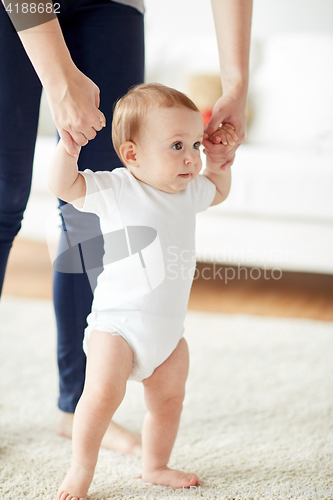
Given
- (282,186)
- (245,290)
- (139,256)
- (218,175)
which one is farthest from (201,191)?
(245,290)

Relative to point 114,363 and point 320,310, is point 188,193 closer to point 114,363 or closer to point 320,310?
point 114,363

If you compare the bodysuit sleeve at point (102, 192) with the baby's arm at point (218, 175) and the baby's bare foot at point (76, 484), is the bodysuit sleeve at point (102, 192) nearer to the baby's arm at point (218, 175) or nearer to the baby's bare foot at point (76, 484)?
the baby's arm at point (218, 175)

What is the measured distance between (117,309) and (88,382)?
0.12 metres

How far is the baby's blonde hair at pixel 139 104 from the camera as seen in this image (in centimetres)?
79

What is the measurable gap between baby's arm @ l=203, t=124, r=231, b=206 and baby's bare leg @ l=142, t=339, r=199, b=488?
0.28 m

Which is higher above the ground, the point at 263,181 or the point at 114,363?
the point at 114,363

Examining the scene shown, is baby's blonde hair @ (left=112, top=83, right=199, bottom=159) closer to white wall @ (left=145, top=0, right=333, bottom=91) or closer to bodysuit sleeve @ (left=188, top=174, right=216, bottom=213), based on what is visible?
bodysuit sleeve @ (left=188, top=174, right=216, bottom=213)

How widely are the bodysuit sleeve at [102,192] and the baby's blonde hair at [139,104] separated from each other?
66 mm

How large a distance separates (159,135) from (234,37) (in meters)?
0.27

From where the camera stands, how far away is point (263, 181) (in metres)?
1.96

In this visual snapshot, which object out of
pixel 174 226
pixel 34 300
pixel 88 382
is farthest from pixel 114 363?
pixel 34 300

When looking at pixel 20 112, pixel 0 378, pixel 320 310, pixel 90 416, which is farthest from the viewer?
pixel 320 310

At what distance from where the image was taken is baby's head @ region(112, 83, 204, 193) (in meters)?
0.79

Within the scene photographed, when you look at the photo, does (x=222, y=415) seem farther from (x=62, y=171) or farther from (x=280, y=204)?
(x=280, y=204)
